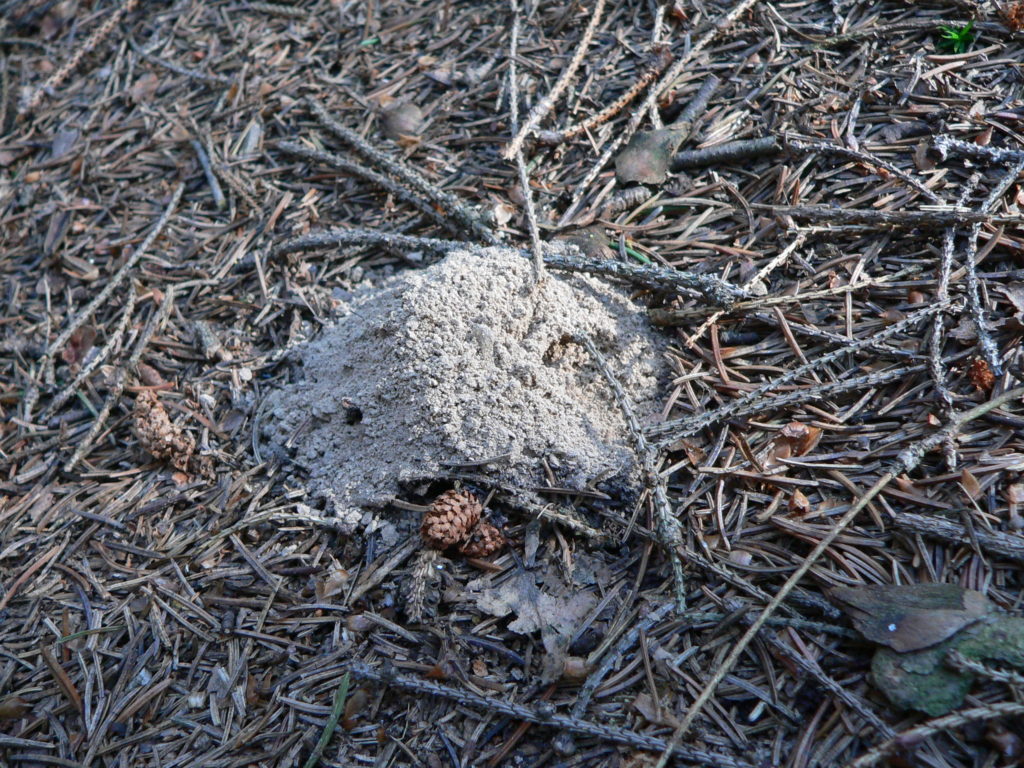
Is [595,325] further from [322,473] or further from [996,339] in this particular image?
[996,339]

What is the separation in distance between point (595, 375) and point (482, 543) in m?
0.67

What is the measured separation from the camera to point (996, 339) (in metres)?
2.10

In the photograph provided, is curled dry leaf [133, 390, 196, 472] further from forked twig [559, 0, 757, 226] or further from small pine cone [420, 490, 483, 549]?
forked twig [559, 0, 757, 226]

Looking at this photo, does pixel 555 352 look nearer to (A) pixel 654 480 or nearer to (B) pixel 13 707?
(A) pixel 654 480

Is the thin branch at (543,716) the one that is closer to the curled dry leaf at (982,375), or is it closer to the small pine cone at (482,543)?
the small pine cone at (482,543)

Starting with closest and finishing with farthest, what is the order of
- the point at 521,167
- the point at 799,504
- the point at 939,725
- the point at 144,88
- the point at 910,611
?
the point at 939,725 < the point at 910,611 < the point at 799,504 < the point at 521,167 < the point at 144,88

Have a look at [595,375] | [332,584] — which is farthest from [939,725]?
[332,584]

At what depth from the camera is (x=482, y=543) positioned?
2.06 metres

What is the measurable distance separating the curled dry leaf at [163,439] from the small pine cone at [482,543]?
42.8 inches

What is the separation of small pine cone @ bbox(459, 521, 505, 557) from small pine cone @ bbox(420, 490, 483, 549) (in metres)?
0.02

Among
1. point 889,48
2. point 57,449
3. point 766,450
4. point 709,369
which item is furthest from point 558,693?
point 889,48

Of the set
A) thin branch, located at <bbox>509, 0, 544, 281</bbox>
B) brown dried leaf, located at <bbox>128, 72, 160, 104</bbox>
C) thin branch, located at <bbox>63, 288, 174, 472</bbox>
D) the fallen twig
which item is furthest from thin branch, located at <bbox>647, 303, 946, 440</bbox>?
brown dried leaf, located at <bbox>128, 72, 160, 104</bbox>

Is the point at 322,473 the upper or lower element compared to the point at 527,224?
lower

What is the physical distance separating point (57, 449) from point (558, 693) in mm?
2060
